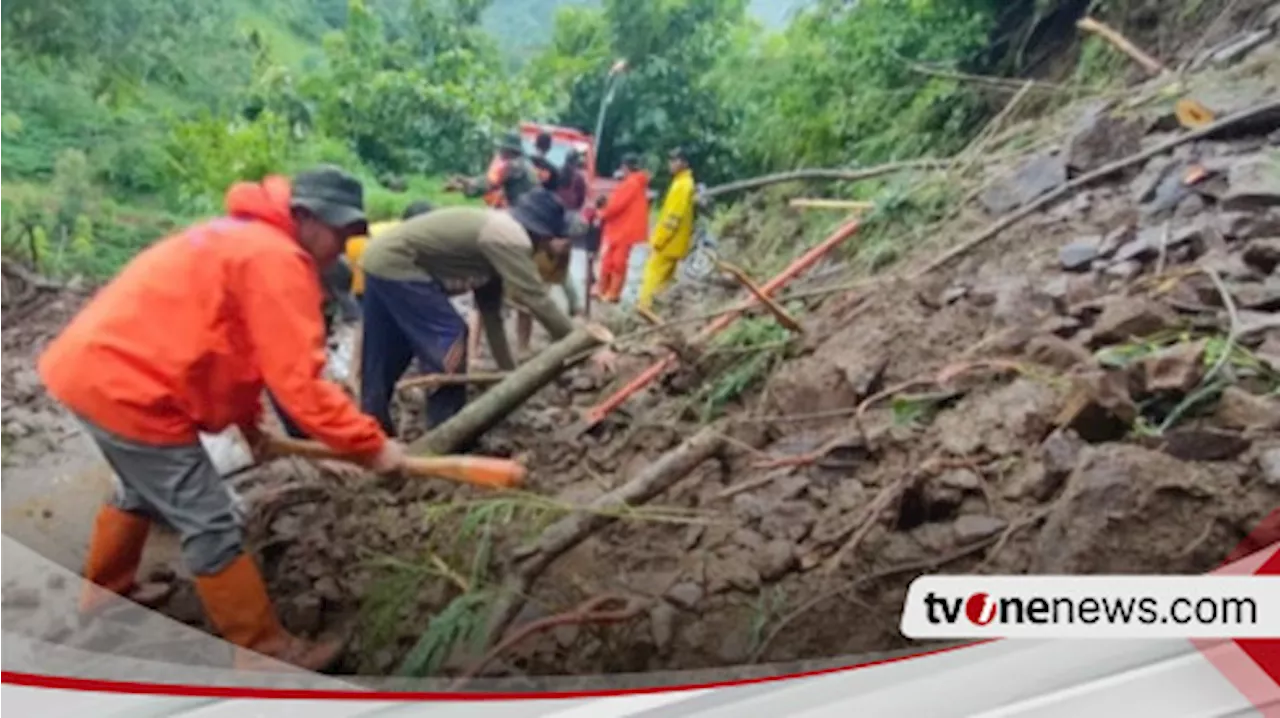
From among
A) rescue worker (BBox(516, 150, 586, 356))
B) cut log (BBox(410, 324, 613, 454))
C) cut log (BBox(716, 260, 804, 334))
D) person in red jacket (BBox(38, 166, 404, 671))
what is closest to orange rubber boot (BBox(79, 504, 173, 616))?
person in red jacket (BBox(38, 166, 404, 671))

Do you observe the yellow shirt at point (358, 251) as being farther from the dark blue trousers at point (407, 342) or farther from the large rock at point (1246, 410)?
the large rock at point (1246, 410)

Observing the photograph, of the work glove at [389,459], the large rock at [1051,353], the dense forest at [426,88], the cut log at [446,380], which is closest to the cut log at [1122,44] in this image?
the dense forest at [426,88]

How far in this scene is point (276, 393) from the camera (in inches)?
48.3

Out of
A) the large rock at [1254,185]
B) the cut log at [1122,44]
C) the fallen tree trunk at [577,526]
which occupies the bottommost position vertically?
the fallen tree trunk at [577,526]

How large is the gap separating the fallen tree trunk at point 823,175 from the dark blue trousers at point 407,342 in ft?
0.98

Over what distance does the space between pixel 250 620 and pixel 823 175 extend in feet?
2.38

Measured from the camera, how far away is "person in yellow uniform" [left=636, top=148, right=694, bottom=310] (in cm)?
138

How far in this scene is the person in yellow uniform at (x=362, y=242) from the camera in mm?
1247

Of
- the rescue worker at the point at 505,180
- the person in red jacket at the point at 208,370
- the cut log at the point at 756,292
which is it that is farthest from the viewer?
the cut log at the point at 756,292

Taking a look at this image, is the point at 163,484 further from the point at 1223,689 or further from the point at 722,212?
the point at 1223,689

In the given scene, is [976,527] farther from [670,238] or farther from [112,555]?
[112,555]

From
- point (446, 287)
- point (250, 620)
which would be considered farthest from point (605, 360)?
point (250, 620)

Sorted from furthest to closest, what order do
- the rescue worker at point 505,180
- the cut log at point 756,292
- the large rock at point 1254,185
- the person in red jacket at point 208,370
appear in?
the large rock at point 1254,185 < the cut log at point 756,292 < the rescue worker at point 505,180 < the person in red jacket at point 208,370

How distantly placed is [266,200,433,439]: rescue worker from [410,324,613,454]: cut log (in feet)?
0.38
